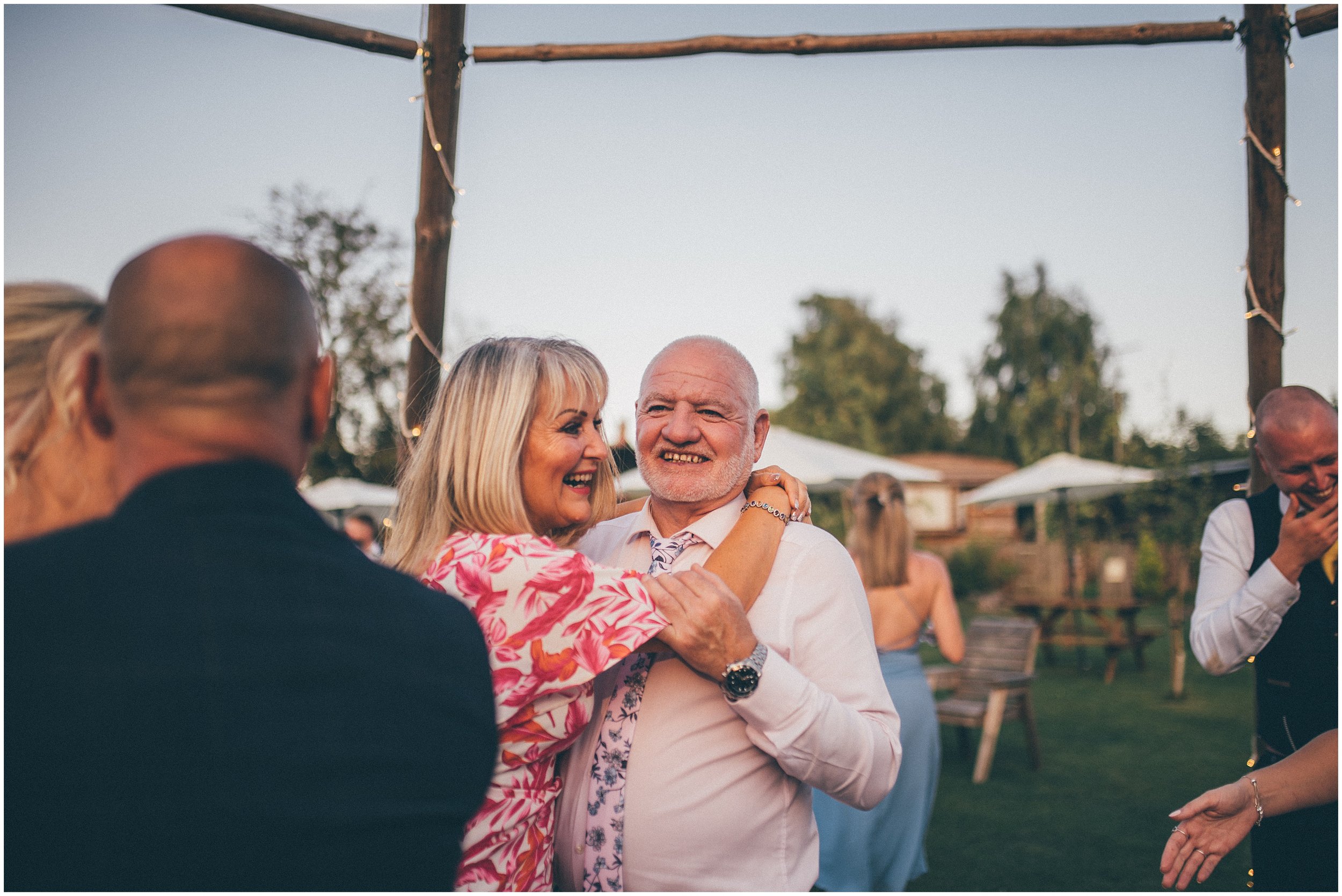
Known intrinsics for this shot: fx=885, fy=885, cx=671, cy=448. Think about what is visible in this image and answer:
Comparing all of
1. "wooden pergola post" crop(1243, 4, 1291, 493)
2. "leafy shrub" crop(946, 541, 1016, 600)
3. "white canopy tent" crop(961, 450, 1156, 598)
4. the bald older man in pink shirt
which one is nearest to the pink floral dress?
the bald older man in pink shirt

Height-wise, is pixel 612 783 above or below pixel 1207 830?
above

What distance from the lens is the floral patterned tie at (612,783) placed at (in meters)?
2.02

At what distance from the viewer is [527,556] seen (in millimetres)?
1696

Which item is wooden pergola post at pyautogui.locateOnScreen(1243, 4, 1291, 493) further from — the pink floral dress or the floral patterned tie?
the pink floral dress

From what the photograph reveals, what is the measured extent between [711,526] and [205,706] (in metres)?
1.52

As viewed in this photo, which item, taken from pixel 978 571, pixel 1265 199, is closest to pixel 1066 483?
pixel 978 571

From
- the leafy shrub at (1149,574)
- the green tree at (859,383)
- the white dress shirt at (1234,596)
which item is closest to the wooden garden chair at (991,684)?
the white dress shirt at (1234,596)

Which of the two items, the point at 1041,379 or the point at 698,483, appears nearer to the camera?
the point at 698,483

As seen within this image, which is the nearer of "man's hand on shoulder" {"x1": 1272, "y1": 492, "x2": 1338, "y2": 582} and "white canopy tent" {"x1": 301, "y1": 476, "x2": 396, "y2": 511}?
"man's hand on shoulder" {"x1": 1272, "y1": 492, "x2": 1338, "y2": 582}

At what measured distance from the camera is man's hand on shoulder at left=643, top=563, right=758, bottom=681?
1.85 m

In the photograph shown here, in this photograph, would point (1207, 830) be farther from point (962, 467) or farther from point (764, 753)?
point (962, 467)

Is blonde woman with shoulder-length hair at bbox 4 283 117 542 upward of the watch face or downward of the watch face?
upward

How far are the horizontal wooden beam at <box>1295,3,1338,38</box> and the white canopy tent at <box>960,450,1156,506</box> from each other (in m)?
11.5

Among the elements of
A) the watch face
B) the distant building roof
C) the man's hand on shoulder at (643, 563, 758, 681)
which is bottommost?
the watch face
